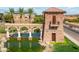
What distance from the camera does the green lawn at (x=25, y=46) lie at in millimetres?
2854

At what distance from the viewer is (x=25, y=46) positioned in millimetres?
2885

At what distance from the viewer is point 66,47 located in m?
2.88

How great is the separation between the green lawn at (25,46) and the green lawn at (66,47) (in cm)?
18

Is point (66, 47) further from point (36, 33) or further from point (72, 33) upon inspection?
point (36, 33)

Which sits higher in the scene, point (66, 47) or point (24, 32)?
point (24, 32)

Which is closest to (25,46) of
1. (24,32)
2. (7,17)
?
(24,32)

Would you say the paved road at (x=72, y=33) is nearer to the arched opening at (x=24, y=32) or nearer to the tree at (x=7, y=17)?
the arched opening at (x=24, y=32)

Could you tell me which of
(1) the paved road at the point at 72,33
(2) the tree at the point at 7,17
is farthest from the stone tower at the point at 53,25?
(2) the tree at the point at 7,17

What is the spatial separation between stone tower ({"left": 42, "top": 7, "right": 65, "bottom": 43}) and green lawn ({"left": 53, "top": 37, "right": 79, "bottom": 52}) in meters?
0.06

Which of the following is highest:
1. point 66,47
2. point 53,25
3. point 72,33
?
point 53,25

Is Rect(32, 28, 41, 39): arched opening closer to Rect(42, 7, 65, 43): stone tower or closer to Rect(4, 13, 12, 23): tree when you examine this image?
Rect(42, 7, 65, 43): stone tower

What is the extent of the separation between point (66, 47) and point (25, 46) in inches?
19.8
